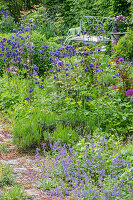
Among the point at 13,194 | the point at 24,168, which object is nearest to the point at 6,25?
the point at 24,168

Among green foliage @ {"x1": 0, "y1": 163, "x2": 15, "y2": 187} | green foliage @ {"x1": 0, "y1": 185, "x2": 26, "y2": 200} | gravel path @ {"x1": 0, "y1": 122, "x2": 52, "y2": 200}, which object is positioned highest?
green foliage @ {"x1": 0, "y1": 185, "x2": 26, "y2": 200}

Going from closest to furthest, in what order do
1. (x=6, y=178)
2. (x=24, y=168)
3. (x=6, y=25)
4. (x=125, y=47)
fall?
(x=6, y=178) → (x=24, y=168) → (x=125, y=47) → (x=6, y=25)

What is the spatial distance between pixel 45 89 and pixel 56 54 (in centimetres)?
90

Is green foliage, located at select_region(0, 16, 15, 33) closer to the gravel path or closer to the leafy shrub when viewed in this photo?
the gravel path

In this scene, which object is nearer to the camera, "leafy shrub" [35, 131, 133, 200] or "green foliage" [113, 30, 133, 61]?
"leafy shrub" [35, 131, 133, 200]

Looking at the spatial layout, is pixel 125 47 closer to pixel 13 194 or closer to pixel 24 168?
pixel 24 168

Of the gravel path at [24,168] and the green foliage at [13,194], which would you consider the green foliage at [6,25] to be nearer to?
the gravel path at [24,168]

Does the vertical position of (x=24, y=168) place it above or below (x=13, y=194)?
below

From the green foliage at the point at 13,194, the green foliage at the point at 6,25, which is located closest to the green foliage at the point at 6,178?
the green foliage at the point at 13,194

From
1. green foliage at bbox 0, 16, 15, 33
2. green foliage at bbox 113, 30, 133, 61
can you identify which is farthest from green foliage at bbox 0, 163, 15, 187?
green foliage at bbox 0, 16, 15, 33

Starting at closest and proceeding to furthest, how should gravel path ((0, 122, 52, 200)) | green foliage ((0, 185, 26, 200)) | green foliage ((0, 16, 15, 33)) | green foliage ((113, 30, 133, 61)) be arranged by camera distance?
green foliage ((0, 185, 26, 200)) → gravel path ((0, 122, 52, 200)) → green foliage ((113, 30, 133, 61)) → green foliage ((0, 16, 15, 33))

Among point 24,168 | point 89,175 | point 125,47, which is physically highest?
point 125,47

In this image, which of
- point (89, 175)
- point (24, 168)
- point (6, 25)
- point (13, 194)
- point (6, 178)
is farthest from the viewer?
point (6, 25)

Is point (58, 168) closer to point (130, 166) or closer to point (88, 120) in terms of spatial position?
point (130, 166)
